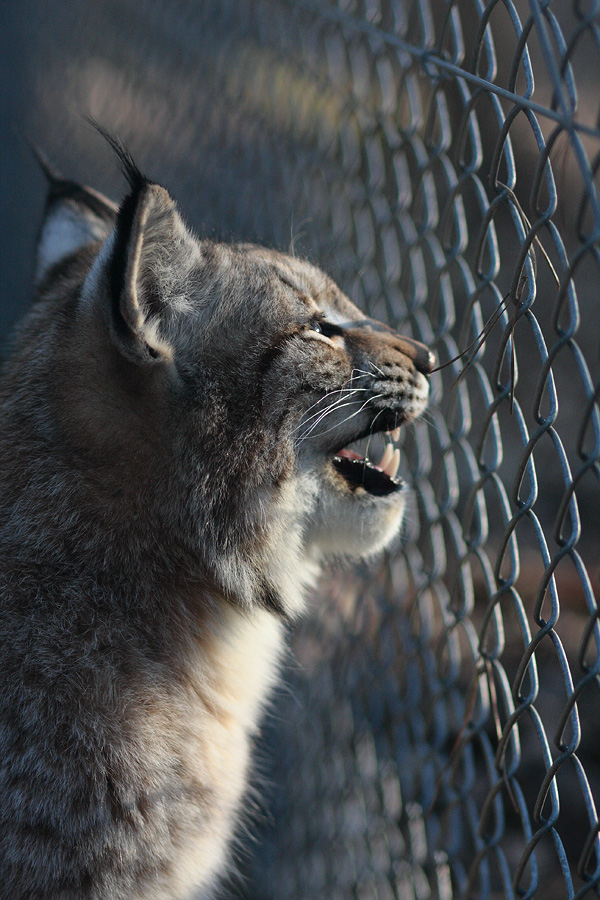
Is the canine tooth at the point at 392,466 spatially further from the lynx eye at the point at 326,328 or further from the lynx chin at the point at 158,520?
the lynx eye at the point at 326,328

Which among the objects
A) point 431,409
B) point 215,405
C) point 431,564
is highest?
point 215,405

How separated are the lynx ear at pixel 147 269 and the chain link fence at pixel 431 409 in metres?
0.61

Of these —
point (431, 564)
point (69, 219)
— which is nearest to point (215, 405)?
point (431, 564)

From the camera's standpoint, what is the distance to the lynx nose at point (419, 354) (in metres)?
1.92

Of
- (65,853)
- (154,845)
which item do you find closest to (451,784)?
(154,845)

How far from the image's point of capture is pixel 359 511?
6.37ft

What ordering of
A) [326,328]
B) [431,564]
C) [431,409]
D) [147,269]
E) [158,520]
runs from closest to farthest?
[147,269]
[158,520]
[326,328]
[431,564]
[431,409]

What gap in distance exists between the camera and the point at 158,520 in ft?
5.59

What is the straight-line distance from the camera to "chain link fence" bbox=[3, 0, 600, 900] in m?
1.38

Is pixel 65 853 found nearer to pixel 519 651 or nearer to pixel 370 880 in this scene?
pixel 370 880

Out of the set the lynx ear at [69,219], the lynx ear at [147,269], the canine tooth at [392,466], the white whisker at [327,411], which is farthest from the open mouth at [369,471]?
the lynx ear at [69,219]

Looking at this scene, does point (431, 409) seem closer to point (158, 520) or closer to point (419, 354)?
point (419, 354)

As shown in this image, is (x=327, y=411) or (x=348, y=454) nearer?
(x=327, y=411)

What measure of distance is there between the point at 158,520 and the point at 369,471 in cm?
56
